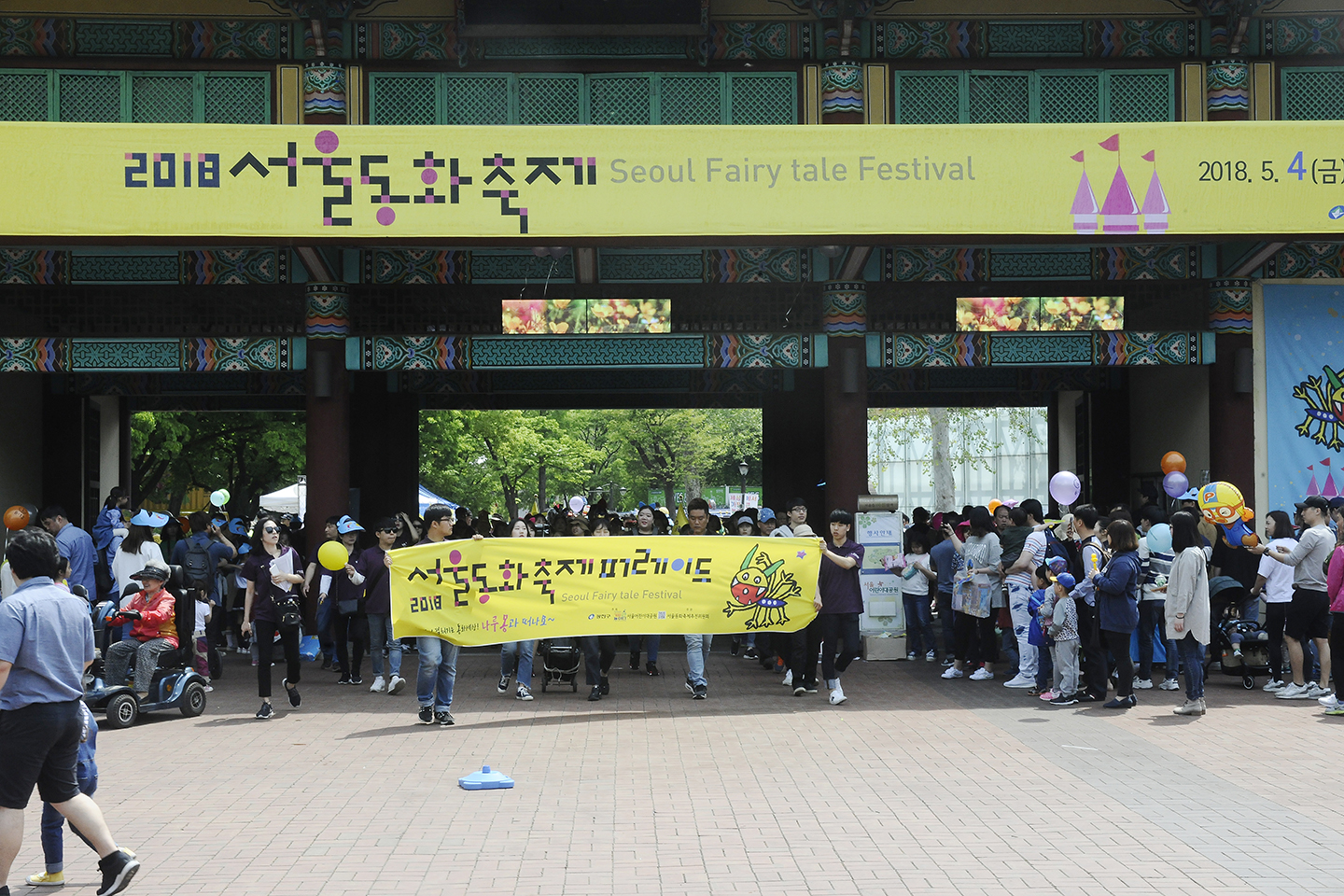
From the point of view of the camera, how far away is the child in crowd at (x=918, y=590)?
1439 cm

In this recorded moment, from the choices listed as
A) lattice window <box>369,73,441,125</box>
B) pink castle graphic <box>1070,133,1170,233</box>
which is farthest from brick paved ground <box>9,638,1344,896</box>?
lattice window <box>369,73,441,125</box>

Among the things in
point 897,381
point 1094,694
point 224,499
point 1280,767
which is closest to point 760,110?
point 897,381

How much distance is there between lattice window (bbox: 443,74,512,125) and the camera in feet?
51.8

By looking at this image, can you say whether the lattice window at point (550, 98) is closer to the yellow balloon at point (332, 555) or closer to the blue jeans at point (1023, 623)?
the yellow balloon at point (332, 555)

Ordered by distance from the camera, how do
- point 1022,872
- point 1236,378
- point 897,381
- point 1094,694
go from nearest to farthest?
point 1022,872
point 1094,694
point 1236,378
point 897,381

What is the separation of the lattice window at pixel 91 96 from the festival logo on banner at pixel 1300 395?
45.3ft

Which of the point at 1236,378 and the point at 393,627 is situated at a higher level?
the point at 1236,378

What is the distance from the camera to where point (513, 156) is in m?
12.6

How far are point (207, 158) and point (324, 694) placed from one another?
5.28 meters

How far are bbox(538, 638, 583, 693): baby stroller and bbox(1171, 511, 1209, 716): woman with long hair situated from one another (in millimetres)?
5464

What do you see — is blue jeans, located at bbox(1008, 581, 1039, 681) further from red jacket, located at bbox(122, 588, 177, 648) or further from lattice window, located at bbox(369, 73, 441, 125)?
lattice window, located at bbox(369, 73, 441, 125)

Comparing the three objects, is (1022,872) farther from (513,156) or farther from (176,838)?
(513,156)

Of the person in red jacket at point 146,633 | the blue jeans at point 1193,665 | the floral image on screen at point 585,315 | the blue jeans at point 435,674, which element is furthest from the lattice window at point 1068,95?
the person in red jacket at point 146,633

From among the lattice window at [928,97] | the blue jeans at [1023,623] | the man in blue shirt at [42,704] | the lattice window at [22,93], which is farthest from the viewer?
the lattice window at [928,97]
